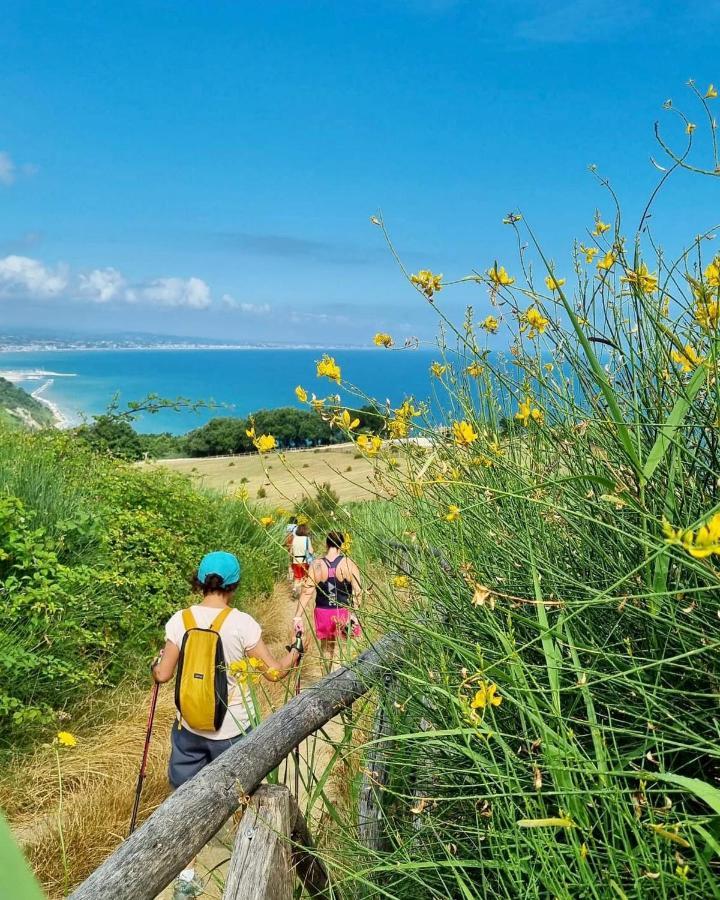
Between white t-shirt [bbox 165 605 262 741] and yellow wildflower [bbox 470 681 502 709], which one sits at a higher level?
yellow wildflower [bbox 470 681 502 709]

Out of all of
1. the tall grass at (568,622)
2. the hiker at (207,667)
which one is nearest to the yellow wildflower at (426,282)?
the tall grass at (568,622)

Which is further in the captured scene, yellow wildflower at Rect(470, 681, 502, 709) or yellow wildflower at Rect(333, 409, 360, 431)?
yellow wildflower at Rect(333, 409, 360, 431)

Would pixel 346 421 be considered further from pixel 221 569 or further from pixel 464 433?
pixel 221 569

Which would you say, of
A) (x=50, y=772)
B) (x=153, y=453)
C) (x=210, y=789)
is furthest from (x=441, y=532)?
(x=153, y=453)

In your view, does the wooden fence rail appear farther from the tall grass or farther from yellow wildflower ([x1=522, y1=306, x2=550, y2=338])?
yellow wildflower ([x1=522, y1=306, x2=550, y2=338])

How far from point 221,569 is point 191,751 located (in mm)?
951

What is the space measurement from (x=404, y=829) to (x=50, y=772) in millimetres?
3548

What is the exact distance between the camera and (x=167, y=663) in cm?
397

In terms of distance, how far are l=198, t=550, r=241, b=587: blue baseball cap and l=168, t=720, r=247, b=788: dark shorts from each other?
0.79 meters

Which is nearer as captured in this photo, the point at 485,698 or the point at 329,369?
the point at 485,698

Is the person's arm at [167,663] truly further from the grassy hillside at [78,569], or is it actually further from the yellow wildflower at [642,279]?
the yellow wildflower at [642,279]

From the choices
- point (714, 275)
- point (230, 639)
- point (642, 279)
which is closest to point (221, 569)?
point (230, 639)

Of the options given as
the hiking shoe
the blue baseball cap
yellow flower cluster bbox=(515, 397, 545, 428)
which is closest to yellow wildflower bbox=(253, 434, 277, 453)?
yellow flower cluster bbox=(515, 397, 545, 428)

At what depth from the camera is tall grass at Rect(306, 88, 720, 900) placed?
1.36 m
